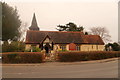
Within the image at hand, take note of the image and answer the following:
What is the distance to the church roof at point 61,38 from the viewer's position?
35.1 meters

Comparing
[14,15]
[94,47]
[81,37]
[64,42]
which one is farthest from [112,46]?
[14,15]

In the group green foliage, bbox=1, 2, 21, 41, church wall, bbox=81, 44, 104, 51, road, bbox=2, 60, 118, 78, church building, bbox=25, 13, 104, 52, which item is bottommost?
road, bbox=2, 60, 118, 78

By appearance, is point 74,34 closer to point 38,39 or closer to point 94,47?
point 94,47

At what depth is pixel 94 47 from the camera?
39.0 m

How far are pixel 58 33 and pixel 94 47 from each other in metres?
10.8

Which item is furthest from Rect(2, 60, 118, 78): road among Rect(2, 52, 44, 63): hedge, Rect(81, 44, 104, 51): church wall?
Rect(81, 44, 104, 51): church wall

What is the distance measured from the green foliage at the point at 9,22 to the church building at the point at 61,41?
12.6 feet

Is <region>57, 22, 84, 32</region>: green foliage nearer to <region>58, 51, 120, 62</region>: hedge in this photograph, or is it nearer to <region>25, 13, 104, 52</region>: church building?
<region>25, 13, 104, 52</region>: church building

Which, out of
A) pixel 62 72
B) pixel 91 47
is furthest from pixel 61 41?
pixel 62 72

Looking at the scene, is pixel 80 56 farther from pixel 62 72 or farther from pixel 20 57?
pixel 62 72

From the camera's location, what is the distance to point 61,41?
35719 millimetres

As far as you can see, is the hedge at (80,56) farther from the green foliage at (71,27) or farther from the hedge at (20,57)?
the green foliage at (71,27)

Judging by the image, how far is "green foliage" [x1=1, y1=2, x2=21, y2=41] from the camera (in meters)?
31.0

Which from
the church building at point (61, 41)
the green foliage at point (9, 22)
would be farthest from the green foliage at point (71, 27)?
the green foliage at point (9, 22)
